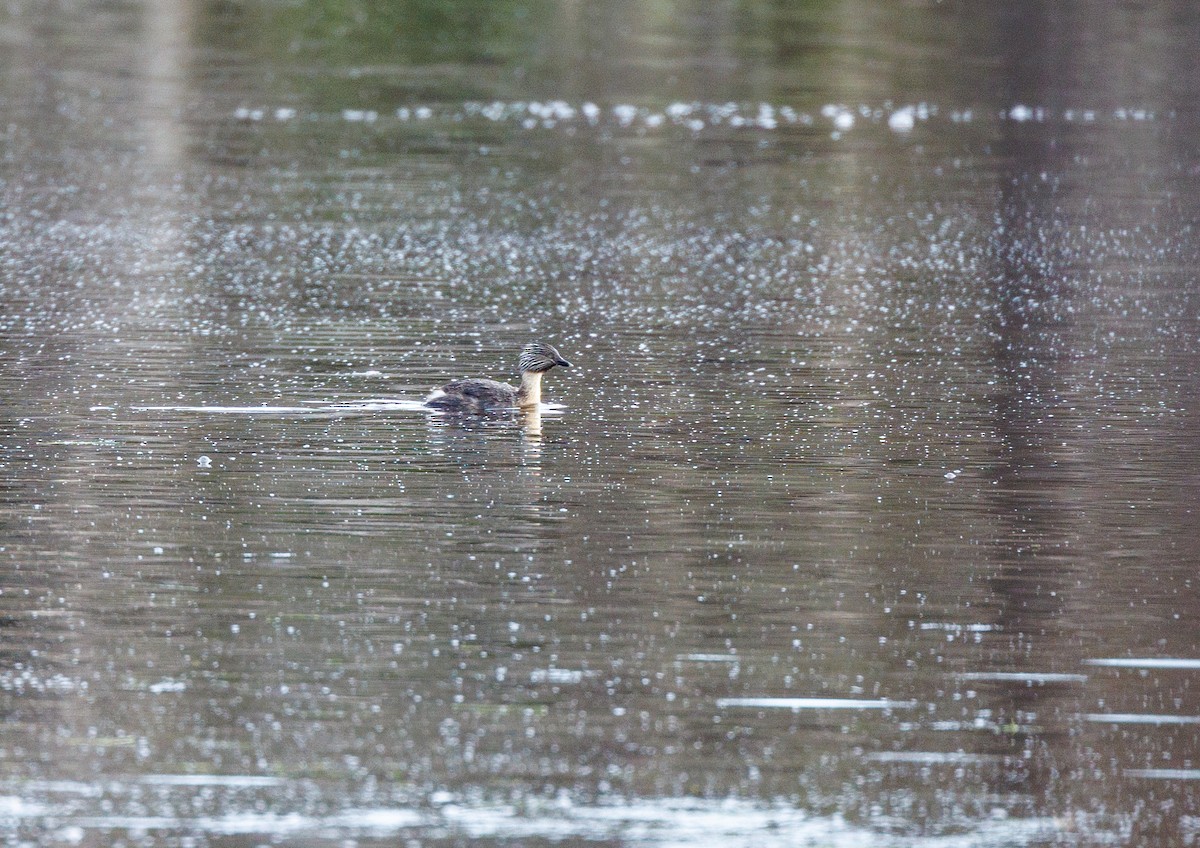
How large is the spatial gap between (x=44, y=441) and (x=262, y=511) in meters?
2.15

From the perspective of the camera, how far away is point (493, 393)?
12.8 meters

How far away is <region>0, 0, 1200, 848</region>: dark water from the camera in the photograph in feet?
21.7

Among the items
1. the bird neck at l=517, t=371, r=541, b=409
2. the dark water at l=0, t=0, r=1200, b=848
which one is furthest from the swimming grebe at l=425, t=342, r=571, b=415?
the dark water at l=0, t=0, r=1200, b=848

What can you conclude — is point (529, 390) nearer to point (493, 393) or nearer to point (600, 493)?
point (493, 393)

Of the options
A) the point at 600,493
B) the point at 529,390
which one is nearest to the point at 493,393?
the point at 529,390

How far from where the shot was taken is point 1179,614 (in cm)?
847

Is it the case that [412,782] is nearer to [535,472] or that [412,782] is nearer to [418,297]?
[535,472]

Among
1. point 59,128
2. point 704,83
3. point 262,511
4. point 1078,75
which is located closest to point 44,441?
point 262,511

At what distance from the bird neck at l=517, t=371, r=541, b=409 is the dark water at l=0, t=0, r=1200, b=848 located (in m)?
0.16

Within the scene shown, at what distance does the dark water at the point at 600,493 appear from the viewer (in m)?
6.61

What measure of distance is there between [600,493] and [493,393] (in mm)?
2416

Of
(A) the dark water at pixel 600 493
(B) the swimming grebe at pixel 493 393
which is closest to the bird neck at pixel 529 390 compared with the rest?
(B) the swimming grebe at pixel 493 393

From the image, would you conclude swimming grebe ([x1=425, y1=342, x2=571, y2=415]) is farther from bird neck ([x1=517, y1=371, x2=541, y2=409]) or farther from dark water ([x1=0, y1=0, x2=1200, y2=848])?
dark water ([x1=0, y1=0, x2=1200, y2=848])

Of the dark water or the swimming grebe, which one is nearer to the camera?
the dark water
